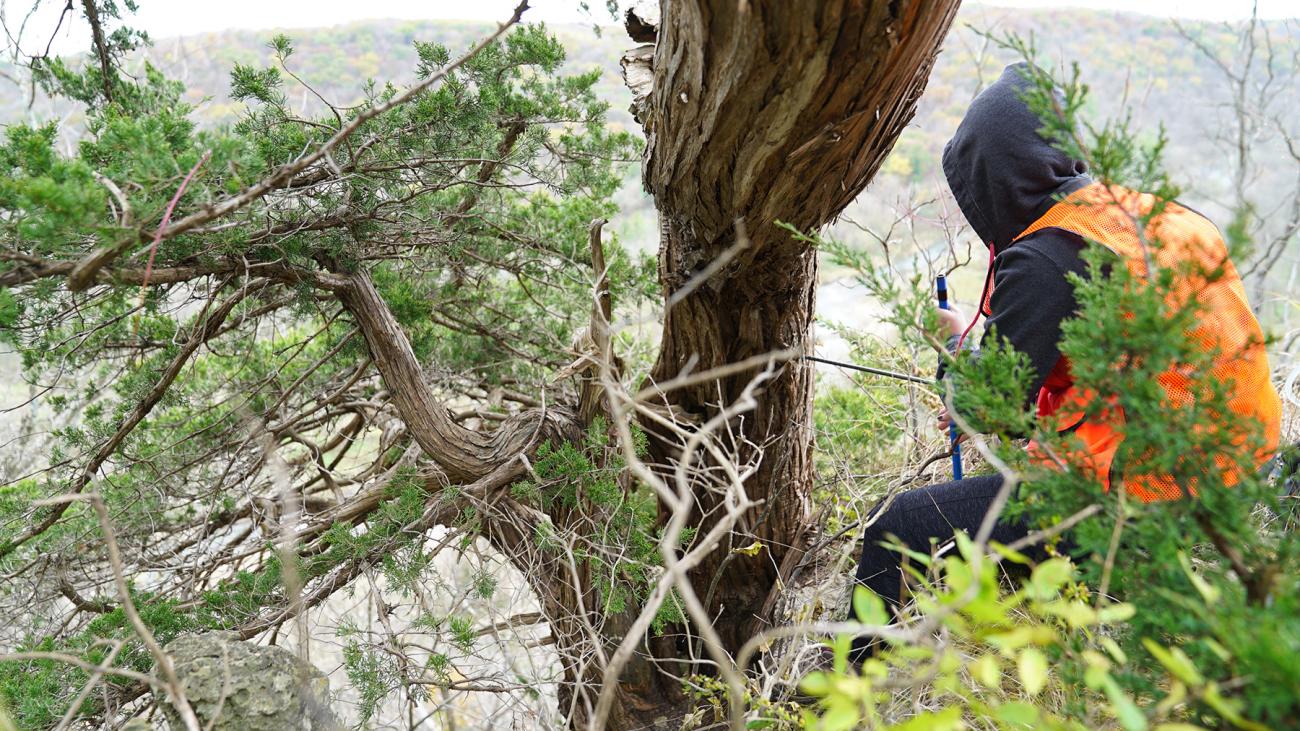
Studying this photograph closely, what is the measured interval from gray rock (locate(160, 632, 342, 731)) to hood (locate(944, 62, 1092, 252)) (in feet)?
7.24

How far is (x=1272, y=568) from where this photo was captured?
87 cm

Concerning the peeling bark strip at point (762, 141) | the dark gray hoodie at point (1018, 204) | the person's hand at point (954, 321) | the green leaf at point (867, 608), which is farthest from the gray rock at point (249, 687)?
the person's hand at point (954, 321)

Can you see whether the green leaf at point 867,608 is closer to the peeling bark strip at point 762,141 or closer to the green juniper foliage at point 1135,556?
the green juniper foliage at point 1135,556

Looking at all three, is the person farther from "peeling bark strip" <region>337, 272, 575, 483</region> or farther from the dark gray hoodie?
"peeling bark strip" <region>337, 272, 575, 483</region>

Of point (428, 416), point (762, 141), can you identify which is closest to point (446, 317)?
point (428, 416)

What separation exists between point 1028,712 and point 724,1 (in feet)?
4.16

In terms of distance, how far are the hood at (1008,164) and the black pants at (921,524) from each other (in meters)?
0.77

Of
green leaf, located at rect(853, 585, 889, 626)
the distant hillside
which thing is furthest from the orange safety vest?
the distant hillside

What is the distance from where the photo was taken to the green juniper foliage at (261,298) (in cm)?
153

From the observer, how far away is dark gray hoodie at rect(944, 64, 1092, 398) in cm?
181

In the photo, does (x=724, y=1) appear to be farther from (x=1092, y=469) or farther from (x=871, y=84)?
(x=1092, y=469)

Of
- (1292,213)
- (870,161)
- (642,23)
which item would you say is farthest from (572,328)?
(1292,213)

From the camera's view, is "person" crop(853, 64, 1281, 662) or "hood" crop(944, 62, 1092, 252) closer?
"person" crop(853, 64, 1281, 662)

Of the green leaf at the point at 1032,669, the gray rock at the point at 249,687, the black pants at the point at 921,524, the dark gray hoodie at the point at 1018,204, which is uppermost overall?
the dark gray hoodie at the point at 1018,204
